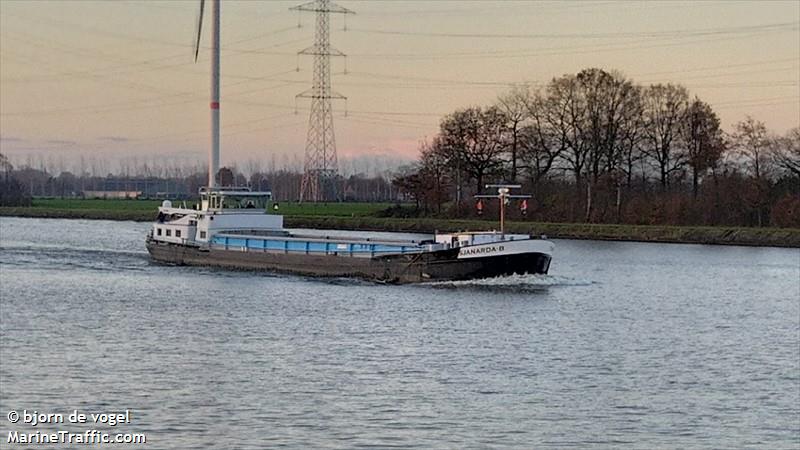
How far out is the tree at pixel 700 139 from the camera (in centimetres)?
8788

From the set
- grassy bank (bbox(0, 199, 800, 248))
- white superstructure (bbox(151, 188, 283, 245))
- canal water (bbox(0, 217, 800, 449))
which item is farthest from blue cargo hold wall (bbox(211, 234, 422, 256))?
grassy bank (bbox(0, 199, 800, 248))

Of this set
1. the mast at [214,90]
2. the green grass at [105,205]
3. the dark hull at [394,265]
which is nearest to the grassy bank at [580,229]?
the mast at [214,90]

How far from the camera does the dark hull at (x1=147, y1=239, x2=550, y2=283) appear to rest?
1884 inches

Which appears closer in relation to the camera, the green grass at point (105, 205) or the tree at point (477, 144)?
the tree at point (477, 144)

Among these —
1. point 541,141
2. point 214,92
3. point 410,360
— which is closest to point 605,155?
point 541,141

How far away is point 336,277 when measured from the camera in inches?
2034

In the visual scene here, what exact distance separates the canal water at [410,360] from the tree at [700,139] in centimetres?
3645

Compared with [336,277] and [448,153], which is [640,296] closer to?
[336,277]

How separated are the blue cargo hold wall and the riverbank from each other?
2871 centimetres

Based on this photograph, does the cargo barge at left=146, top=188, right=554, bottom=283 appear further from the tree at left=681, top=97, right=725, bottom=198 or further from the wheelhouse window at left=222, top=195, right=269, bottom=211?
the tree at left=681, top=97, right=725, bottom=198

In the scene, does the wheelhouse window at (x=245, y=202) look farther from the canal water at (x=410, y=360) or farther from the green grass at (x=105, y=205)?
the green grass at (x=105, y=205)

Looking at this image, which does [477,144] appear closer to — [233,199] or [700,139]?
[700,139]

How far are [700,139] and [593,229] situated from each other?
11632 millimetres

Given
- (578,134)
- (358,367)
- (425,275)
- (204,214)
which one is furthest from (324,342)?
(578,134)
